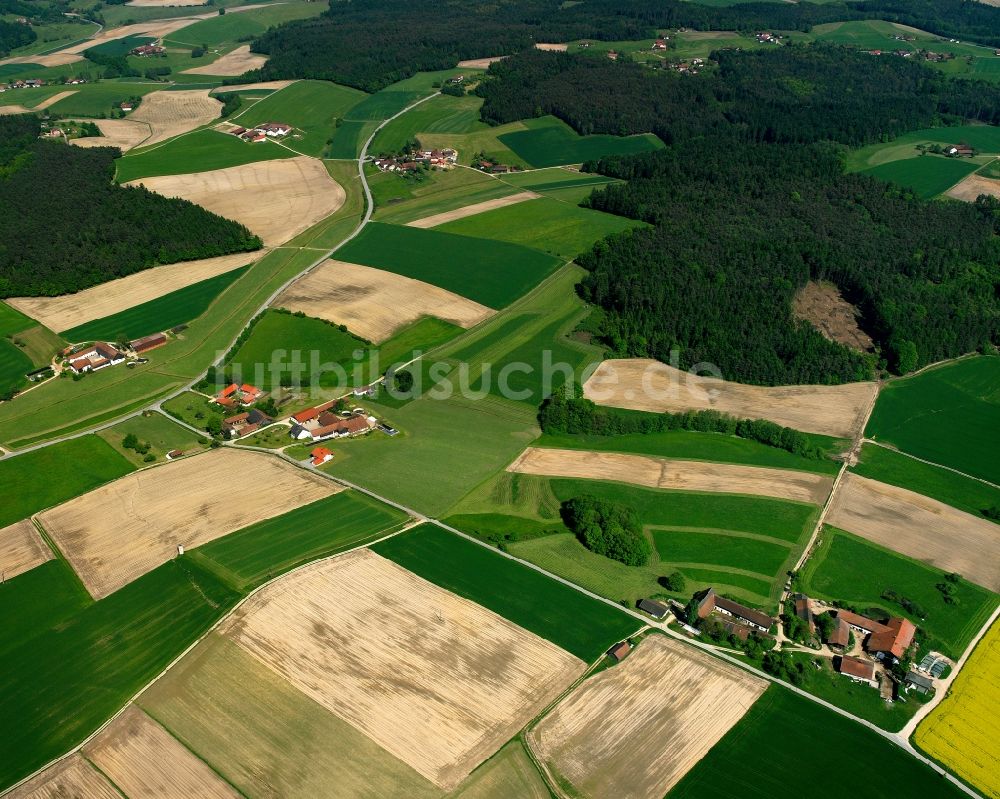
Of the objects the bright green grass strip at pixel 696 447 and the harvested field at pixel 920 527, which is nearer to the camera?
the harvested field at pixel 920 527

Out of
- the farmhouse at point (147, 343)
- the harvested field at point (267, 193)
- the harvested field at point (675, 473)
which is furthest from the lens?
the harvested field at point (267, 193)

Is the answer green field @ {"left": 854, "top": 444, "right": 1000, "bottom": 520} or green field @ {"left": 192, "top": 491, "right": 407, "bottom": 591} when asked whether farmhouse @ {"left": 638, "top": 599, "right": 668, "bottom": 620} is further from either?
green field @ {"left": 854, "top": 444, "right": 1000, "bottom": 520}

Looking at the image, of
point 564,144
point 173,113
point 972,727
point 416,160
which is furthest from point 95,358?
point 173,113

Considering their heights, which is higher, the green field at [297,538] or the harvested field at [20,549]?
the green field at [297,538]

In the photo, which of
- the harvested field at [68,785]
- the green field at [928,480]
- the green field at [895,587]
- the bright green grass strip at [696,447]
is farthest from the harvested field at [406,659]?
the green field at [928,480]

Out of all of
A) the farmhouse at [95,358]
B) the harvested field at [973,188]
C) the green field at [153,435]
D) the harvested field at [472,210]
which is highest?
the harvested field at [973,188]

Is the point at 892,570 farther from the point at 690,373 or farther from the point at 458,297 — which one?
the point at 458,297

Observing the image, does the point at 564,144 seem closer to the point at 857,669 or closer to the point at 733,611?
the point at 733,611

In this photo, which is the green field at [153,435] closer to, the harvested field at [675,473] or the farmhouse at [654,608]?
the harvested field at [675,473]

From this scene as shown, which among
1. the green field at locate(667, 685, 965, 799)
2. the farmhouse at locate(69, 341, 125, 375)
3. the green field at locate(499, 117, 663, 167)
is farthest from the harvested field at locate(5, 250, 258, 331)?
the green field at locate(667, 685, 965, 799)
